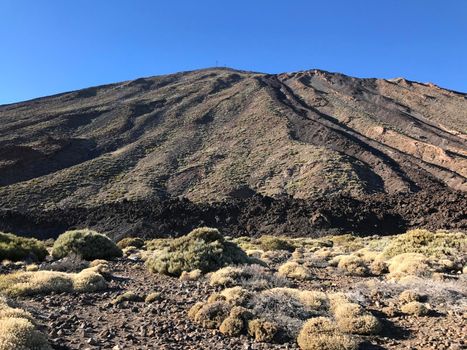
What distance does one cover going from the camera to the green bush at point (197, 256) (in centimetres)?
1430

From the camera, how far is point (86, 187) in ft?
153

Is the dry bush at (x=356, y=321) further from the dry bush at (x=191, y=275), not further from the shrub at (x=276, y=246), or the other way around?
Answer: the shrub at (x=276, y=246)

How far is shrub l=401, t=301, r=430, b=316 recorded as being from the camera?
9656 mm

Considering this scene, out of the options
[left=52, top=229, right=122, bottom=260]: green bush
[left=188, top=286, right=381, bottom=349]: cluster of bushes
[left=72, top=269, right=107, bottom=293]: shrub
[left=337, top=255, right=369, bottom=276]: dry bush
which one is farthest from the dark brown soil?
[left=188, top=286, right=381, bottom=349]: cluster of bushes

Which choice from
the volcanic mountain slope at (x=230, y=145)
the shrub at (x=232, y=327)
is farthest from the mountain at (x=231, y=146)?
the shrub at (x=232, y=327)

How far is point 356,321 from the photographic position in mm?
8578

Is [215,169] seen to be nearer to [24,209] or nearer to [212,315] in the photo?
[24,209]

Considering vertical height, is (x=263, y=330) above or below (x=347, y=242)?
below

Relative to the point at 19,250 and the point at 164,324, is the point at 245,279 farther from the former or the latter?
the point at 19,250

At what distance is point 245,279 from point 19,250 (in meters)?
10.9

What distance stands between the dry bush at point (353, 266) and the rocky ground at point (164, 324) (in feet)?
10.8

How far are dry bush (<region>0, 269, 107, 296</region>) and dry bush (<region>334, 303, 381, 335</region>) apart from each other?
6.10m

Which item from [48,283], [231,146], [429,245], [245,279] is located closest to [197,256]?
[245,279]

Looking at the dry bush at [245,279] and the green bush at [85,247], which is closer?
the dry bush at [245,279]
